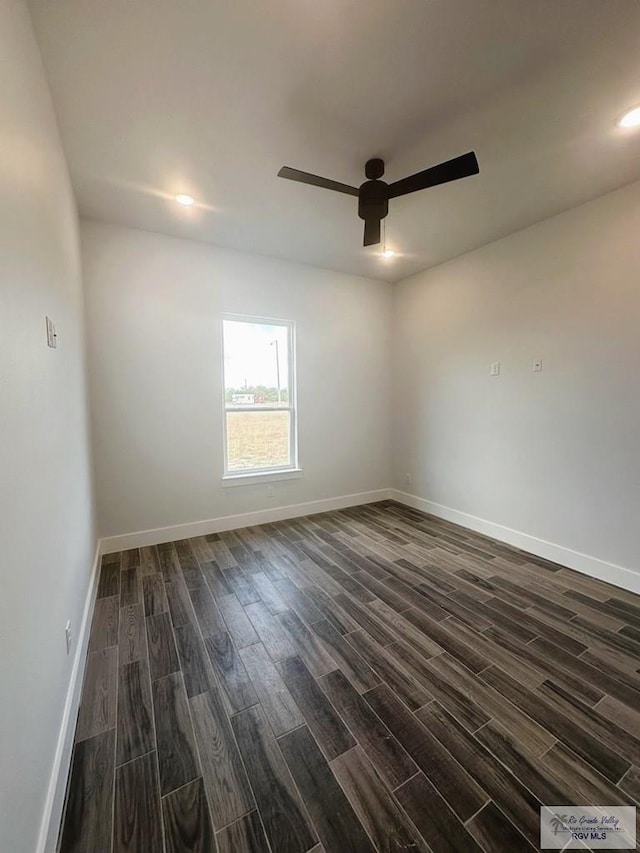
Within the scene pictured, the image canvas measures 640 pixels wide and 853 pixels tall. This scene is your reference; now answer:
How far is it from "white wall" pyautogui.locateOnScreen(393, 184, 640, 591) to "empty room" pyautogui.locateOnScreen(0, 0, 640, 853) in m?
0.02

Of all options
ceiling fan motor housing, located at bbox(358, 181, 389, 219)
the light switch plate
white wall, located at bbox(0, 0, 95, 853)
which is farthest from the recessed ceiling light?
the light switch plate

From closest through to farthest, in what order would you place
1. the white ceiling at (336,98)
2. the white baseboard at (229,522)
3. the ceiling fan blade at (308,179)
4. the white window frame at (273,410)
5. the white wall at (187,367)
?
the white ceiling at (336,98) → the ceiling fan blade at (308,179) → the white wall at (187,367) → the white baseboard at (229,522) → the white window frame at (273,410)

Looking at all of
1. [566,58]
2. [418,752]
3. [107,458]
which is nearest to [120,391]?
[107,458]

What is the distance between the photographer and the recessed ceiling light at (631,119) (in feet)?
5.93

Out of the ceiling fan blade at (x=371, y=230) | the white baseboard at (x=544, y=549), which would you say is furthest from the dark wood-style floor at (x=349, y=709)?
the ceiling fan blade at (x=371, y=230)

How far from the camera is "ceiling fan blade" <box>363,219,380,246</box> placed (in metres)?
2.19

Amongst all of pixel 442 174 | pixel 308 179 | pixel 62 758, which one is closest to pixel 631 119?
pixel 442 174

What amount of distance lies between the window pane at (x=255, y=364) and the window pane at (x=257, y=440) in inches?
6.0

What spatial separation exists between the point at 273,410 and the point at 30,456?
2.80m

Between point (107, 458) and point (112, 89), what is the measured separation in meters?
2.54

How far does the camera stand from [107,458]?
305 cm

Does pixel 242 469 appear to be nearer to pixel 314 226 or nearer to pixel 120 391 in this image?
pixel 120 391

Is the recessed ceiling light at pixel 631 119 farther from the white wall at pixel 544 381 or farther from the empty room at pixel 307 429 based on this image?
the white wall at pixel 544 381

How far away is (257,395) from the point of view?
12.4 ft
